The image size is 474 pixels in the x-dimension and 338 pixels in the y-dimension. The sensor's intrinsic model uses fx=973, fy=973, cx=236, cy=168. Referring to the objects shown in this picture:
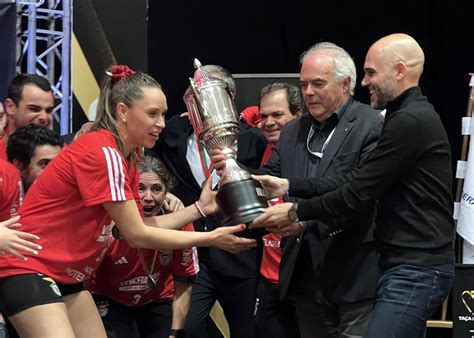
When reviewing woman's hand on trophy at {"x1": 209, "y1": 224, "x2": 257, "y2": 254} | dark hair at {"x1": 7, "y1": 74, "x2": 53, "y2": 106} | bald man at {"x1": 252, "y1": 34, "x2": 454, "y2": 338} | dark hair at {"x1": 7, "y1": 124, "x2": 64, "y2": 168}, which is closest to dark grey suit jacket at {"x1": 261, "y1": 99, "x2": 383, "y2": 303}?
bald man at {"x1": 252, "y1": 34, "x2": 454, "y2": 338}

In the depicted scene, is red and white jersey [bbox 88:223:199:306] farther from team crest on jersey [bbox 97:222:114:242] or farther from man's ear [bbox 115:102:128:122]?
man's ear [bbox 115:102:128:122]

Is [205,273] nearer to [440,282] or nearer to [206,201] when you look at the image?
[206,201]

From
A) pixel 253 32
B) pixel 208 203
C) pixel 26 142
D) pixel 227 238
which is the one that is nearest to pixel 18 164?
pixel 26 142

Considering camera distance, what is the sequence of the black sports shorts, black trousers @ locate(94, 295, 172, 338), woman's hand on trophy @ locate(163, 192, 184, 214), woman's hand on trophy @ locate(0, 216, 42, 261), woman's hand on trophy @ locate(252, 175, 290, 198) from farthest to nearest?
woman's hand on trophy @ locate(163, 192, 184, 214) → black trousers @ locate(94, 295, 172, 338) → woman's hand on trophy @ locate(252, 175, 290, 198) → the black sports shorts → woman's hand on trophy @ locate(0, 216, 42, 261)

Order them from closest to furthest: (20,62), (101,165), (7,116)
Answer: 1. (101,165)
2. (7,116)
3. (20,62)

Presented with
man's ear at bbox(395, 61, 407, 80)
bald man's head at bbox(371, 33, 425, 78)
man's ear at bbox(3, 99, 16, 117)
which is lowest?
man's ear at bbox(3, 99, 16, 117)

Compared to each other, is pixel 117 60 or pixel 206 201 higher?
A: pixel 117 60

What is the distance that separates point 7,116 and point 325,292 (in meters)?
2.11

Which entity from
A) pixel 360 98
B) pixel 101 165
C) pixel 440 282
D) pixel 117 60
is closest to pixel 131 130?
pixel 101 165

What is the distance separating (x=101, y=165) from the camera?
3.87m

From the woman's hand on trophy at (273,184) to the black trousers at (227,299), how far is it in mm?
1270

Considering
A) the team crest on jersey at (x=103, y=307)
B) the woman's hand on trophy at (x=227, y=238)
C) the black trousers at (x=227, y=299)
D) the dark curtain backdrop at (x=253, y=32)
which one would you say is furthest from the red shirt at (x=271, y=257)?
the dark curtain backdrop at (x=253, y=32)

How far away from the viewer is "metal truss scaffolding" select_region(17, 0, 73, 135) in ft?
19.9

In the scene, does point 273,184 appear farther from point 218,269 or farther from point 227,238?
point 218,269
